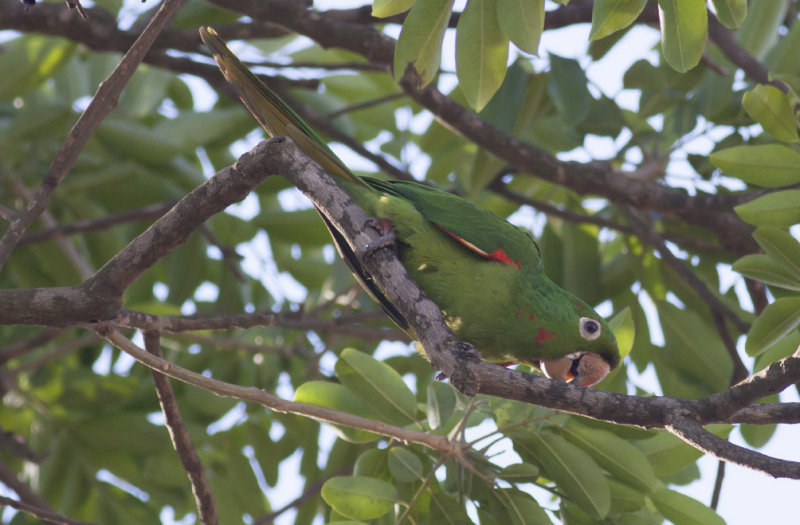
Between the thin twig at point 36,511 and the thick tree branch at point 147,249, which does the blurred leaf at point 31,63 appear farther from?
the thin twig at point 36,511

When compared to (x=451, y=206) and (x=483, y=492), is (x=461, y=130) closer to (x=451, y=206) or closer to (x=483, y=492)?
(x=451, y=206)

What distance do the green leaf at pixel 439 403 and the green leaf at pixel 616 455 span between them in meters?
0.48

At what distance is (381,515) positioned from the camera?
3162 millimetres

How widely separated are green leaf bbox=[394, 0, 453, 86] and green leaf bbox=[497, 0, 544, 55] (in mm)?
286

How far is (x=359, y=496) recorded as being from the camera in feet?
10.1

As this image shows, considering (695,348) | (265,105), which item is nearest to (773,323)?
(695,348)

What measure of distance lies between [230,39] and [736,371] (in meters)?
3.54

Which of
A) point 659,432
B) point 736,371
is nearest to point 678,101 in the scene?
point 736,371

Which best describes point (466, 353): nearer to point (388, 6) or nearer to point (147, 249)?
point (147, 249)

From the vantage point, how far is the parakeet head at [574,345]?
11.4ft

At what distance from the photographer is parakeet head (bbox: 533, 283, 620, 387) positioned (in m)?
3.48

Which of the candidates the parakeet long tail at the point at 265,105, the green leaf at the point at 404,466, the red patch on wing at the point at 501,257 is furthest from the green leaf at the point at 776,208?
the parakeet long tail at the point at 265,105

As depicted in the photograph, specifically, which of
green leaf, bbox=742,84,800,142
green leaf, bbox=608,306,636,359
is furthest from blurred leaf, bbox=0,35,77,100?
green leaf, bbox=742,84,800,142

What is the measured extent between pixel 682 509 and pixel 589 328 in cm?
80
